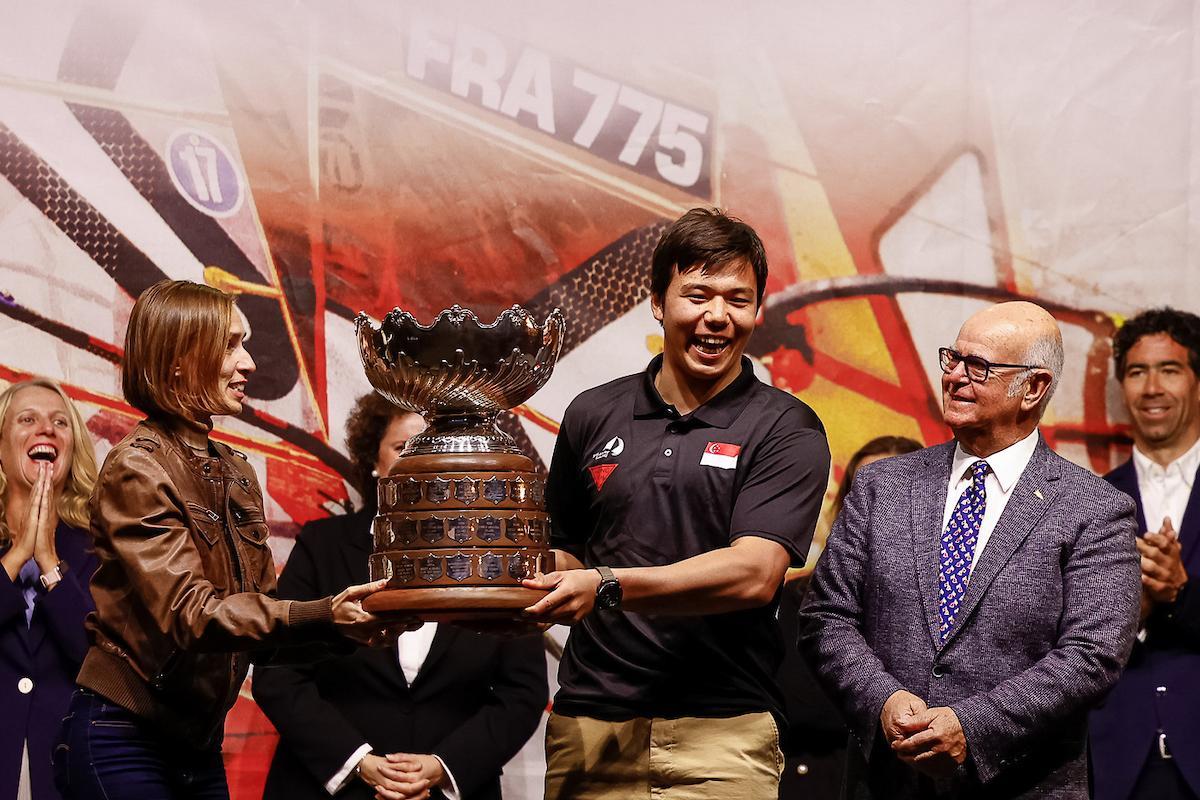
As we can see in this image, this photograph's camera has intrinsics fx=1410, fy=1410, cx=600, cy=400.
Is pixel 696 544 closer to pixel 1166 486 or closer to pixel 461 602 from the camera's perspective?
pixel 461 602

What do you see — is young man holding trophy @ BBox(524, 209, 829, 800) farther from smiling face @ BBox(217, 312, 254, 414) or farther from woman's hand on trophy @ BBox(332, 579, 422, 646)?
smiling face @ BBox(217, 312, 254, 414)

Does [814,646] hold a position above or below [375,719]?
above

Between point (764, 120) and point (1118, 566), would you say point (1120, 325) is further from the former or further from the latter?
point (1118, 566)

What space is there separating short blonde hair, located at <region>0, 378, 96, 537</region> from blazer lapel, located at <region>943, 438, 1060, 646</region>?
2.80 metres

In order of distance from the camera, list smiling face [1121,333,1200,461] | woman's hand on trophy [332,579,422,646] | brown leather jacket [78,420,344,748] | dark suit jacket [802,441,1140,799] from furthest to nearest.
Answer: smiling face [1121,333,1200,461]
dark suit jacket [802,441,1140,799]
brown leather jacket [78,420,344,748]
woman's hand on trophy [332,579,422,646]

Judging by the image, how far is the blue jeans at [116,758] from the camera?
2.87 m

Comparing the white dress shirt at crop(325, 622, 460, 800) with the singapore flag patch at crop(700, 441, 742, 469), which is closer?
the singapore flag patch at crop(700, 441, 742, 469)

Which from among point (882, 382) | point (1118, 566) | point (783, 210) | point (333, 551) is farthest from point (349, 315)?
point (1118, 566)

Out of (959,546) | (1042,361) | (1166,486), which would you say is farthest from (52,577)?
(1166,486)

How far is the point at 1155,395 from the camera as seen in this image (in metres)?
4.68

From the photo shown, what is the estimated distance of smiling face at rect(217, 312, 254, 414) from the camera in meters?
3.02

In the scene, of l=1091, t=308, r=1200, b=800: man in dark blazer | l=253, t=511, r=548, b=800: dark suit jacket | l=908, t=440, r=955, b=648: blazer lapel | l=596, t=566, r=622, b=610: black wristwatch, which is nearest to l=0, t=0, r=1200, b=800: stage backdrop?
l=1091, t=308, r=1200, b=800: man in dark blazer

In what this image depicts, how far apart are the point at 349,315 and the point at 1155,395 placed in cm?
267

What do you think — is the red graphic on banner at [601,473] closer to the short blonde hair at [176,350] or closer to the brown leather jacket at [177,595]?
the brown leather jacket at [177,595]
